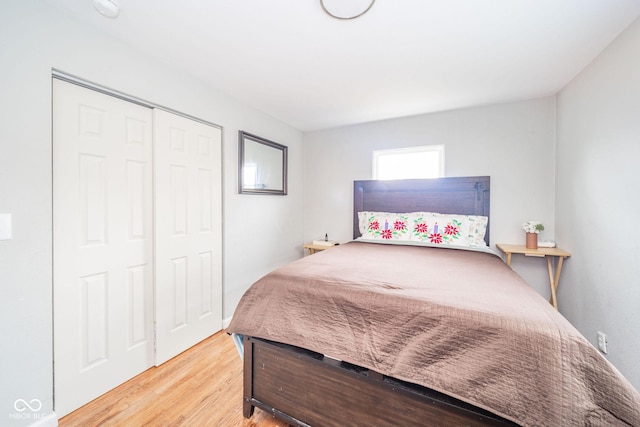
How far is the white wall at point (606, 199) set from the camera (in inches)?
60.3

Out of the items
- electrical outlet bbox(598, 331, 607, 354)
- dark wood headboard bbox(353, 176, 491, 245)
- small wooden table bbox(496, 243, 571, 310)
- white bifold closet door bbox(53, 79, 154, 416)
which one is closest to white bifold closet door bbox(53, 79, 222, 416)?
white bifold closet door bbox(53, 79, 154, 416)

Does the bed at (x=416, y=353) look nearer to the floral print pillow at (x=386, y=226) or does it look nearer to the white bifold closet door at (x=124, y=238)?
the white bifold closet door at (x=124, y=238)

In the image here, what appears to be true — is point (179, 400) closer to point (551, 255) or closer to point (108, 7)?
point (108, 7)

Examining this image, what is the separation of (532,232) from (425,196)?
1081 millimetres

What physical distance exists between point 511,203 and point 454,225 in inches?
26.7

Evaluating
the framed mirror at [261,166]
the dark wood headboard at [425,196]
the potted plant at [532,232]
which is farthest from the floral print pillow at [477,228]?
the framed mirror at [261,166]

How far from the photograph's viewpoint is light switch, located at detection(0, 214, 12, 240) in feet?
4.10

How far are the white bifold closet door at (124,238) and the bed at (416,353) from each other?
91 centimetres

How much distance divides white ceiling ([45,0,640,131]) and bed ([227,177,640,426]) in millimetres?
1529

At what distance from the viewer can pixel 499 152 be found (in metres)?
2.83

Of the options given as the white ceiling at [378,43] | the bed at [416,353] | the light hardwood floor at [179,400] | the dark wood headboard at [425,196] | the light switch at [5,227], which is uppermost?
the white ceiling at [378,43]

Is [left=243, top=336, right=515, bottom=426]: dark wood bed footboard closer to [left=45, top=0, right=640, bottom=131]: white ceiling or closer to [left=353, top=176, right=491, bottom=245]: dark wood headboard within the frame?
[left=45, top=0, right=640, bottom=131]: white ceiling

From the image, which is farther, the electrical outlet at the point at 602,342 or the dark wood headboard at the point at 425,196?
the dark wood headboard at the point at 425,196

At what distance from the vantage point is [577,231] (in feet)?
7.15
